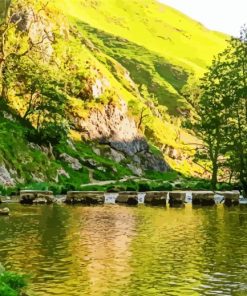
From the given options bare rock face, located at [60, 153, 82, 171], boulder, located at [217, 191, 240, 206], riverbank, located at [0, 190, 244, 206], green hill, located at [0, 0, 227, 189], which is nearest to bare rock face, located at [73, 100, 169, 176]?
green hill, located at [0, 0, 227, 189]

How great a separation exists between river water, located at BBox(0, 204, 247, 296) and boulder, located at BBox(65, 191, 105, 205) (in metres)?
15.8

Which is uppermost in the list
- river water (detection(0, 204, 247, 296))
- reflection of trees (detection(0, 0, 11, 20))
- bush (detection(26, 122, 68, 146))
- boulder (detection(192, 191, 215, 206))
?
reflection of trees (detection(0, 0, 11, 20))

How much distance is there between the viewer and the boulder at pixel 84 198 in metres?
69.5

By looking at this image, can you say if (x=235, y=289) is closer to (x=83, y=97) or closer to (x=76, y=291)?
(x=76, y=291)

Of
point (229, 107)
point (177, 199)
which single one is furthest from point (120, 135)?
point (177, 199)

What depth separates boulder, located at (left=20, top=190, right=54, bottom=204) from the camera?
6662 centimetres

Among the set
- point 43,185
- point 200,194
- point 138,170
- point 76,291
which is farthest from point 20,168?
point 138,170

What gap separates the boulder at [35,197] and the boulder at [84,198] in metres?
2.27

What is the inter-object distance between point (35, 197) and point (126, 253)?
37314 millimetres

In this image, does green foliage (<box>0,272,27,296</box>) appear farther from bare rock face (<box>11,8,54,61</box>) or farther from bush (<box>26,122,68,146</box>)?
bare rock face (<box>11,8,54,61</box>)

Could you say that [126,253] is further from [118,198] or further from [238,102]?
[238,102]

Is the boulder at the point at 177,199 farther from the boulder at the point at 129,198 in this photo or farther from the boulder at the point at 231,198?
the boulder at the point at 231,198

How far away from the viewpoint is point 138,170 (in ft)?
547

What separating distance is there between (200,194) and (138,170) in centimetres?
9345
